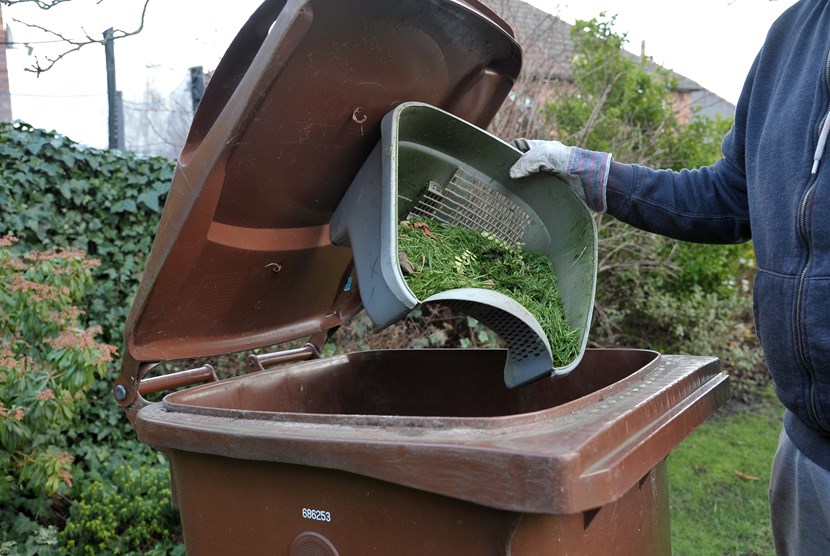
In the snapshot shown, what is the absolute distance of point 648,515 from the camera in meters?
1.73

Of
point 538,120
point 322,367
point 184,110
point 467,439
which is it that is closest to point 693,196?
point 467,439

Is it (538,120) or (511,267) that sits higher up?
(538,120)

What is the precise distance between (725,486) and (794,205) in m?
3.40

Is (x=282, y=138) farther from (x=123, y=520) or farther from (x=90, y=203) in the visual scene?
(x=90, y=203)

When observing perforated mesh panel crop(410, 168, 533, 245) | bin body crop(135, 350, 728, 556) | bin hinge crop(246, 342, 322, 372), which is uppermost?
perforated mesh panel crop(410, 168, 533, 245)

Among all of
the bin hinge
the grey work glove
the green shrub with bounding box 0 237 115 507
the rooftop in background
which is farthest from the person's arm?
the rooftop in background

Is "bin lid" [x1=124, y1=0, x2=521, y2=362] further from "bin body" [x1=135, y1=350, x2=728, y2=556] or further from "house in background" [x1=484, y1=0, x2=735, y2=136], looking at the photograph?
"house in background" [x1=484, y1=0, x2=735, y2=136]

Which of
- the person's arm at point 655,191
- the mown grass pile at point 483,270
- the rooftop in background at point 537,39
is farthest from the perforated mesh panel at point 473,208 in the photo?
the rooftop in background at point 537,39

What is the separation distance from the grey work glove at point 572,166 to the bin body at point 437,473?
57cm

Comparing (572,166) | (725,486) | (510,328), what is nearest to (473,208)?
(572,166)

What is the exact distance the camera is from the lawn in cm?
360

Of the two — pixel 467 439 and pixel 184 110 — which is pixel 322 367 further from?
pixel 184 110

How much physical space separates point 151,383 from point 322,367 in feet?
2.16

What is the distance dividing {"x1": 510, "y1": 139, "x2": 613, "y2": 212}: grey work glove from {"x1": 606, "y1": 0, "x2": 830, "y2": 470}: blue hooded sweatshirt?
389 mm
